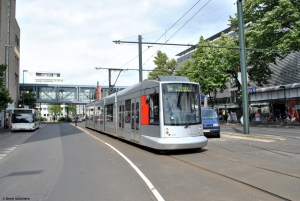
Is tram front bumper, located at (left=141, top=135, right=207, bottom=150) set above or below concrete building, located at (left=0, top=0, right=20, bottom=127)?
below

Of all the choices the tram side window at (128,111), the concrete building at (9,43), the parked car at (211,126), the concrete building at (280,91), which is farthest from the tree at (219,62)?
the concrete building at (9,43)

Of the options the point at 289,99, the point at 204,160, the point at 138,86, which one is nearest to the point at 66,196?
the point at 204,160

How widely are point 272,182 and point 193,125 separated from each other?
5.10 meters

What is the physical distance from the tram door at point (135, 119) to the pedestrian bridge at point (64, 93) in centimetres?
6128

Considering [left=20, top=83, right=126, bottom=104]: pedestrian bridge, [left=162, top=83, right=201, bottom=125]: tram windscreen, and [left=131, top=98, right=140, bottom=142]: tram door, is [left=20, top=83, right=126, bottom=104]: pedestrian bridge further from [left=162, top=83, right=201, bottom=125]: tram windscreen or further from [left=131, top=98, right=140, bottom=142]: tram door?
[left=162, top=83, right=201, bottom=125]: tram windscreen

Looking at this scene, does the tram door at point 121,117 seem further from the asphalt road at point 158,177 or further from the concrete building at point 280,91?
the concrete building at point 280,91

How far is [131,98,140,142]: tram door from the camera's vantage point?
45.2 ft

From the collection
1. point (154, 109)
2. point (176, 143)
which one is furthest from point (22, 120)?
point (176, 143)

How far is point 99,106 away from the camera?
25.6 metres

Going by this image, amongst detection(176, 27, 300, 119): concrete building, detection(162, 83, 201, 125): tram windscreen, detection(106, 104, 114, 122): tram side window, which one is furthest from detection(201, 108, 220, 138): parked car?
detection(176, 27, 300, 119): concrete building

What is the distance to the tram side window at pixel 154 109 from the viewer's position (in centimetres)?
1156

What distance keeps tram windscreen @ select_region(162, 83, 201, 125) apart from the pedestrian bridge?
64.4 meters

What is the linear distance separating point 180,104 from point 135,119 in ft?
10.9

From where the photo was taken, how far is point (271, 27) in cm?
2628
